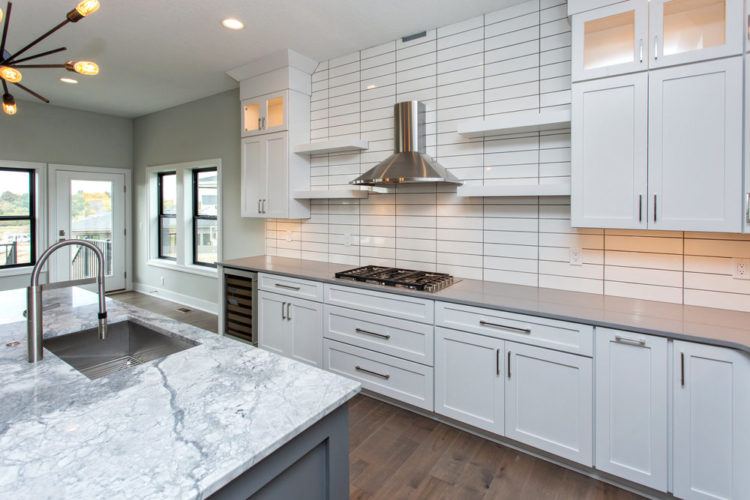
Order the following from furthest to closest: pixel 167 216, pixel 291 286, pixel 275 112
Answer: pixel 167 216 → pixel 275 112 → pixel 291 286

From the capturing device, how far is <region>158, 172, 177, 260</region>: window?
606 cm

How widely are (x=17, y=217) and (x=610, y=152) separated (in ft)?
22.4

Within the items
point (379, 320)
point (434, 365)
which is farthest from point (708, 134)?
point (379, 320)

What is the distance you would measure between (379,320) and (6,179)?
5.59m

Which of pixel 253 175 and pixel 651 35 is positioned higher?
pixel 651 35

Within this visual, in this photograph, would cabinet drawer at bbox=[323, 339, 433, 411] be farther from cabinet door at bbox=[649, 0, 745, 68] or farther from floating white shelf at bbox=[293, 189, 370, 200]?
cabinet door at bbox=[649, 0, 745, 68]

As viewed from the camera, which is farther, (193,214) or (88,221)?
(88,221)

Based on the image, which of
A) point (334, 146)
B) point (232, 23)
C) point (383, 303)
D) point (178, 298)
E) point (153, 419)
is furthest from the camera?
point (178, 298)

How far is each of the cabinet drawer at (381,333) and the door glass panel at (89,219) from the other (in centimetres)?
454

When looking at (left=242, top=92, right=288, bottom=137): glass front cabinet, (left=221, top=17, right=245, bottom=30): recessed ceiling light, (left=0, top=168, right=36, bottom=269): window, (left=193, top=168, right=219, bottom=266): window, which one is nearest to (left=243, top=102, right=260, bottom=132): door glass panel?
(left=242, top=92, right=288, bottom=137): glass front cabinet

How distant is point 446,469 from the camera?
2234mm

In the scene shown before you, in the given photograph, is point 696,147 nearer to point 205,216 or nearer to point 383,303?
point 383,303

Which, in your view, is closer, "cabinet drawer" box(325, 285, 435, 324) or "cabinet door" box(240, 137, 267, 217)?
"cabinet drawer" box(325, 285, 435, 324)

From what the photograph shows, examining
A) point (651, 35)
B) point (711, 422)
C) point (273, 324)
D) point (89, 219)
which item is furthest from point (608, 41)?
point (89, 219)
